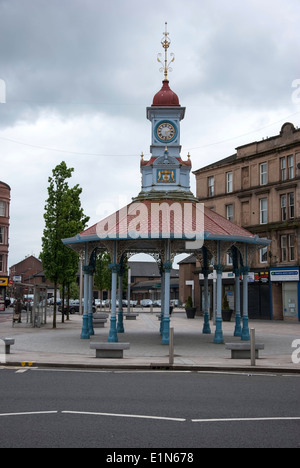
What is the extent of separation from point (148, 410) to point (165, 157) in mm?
16180

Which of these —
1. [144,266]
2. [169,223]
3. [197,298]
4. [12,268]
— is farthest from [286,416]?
[12,268]

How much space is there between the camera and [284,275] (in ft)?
141

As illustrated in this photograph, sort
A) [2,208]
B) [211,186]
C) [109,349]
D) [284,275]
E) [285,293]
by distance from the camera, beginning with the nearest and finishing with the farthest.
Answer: [109,349] → [284,275] → [285,293] → [211,186] → [2,208]

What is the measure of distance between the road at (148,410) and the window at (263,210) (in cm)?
3316

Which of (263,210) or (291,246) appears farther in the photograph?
(263,210)

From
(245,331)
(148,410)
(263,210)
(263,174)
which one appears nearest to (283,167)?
(263,174)

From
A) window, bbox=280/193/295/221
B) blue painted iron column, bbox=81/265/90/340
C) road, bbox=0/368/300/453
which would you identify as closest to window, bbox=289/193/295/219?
window, bbox=280/193/295/221

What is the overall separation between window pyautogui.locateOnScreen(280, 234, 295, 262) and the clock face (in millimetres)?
21346

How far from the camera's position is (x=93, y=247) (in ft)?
76.4

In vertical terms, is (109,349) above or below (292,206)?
below

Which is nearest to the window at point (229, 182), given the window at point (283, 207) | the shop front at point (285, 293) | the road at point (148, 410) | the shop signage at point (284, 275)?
the window at point (283, 207)

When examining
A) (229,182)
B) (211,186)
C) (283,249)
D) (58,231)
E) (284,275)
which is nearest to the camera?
(58,231)

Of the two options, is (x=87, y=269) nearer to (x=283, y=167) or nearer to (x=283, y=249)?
(x=283, y=249)
